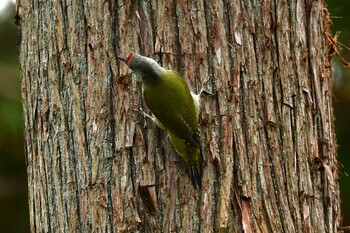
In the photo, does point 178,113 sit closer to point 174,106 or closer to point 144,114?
point 174,106

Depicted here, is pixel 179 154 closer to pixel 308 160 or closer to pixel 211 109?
pixel 211 109

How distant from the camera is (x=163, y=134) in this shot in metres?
3.93

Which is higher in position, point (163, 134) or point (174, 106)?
point (174, 106)

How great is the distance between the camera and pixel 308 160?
4008mm

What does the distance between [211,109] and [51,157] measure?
87cm

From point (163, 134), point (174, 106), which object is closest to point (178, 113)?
point (174, 106)

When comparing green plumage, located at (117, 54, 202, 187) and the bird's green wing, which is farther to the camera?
the bird's green wing

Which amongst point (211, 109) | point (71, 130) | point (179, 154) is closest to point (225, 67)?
point (211, 109)

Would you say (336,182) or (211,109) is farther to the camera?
(336,182)

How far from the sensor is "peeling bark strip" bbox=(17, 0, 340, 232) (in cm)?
382

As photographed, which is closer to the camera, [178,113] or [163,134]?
[163,134]

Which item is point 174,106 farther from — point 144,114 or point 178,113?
point 144,114

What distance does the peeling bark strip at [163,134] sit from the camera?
12.5ft

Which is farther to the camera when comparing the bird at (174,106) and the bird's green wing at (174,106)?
the bird's green wing at (174,106)
